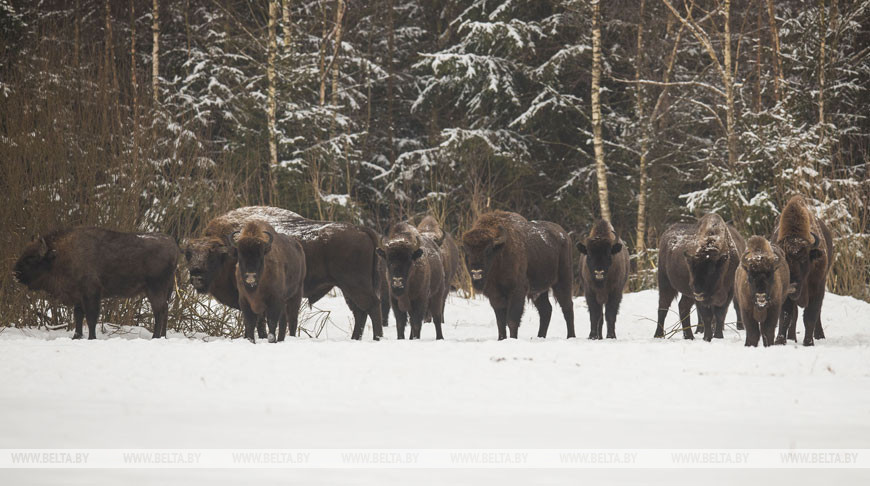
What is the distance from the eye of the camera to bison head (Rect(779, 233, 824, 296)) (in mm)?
12070

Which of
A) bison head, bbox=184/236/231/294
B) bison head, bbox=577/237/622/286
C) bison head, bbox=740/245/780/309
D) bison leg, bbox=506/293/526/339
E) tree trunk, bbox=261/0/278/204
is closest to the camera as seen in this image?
bison head, bbox=740/245/780/309

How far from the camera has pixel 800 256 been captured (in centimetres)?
1212

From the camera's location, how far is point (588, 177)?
31.3m

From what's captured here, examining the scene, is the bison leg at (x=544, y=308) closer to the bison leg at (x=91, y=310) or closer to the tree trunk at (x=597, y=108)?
the bison leg at (x=91, y=310)

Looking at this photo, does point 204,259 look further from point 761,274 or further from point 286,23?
point 286,23

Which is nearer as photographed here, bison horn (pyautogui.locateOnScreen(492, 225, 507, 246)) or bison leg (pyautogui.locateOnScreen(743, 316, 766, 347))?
bison leg (pyautogui.locateOnScreen(743, 316, 766, 347))

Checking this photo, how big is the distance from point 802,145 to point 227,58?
18657mm

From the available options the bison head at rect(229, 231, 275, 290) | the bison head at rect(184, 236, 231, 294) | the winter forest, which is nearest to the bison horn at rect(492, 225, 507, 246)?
the bison head at rect(229, 231, 275, 290)

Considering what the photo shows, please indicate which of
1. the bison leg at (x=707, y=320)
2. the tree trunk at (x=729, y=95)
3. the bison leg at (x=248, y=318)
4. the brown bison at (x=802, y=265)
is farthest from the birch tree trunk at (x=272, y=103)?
the brown bison at (x=802, y=265)

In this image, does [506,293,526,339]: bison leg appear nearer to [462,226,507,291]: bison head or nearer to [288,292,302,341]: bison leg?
[462,226,507,291]: bison head

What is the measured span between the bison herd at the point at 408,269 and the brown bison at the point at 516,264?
0.06ft

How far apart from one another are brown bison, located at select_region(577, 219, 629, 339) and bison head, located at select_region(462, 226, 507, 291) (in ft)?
4.47

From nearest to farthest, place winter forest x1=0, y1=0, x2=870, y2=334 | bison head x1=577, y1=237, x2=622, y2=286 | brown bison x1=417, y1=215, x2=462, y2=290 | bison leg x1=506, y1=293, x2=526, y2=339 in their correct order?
bison leg x1=506, y1=293, x2=526, y2=339, bison head x1=577, y1=237, x2=622, y2=286, brown bison x1=417, y1=215, x2=462, y2=290, winter forest x1=0, y1=0, x2=870, y2=334

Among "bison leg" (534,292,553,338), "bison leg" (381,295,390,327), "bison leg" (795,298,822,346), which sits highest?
"bison leg" (795,298,822,346)
